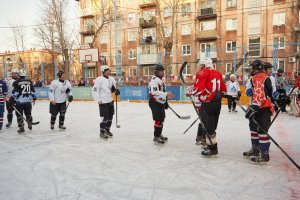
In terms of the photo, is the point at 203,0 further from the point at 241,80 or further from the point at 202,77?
the point at 202,77

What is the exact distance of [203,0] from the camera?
32.3 meters

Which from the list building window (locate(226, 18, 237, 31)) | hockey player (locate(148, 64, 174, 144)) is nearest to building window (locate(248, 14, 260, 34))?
building window (locate(226, 18, 237, 31))

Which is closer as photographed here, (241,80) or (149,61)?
(241,80)

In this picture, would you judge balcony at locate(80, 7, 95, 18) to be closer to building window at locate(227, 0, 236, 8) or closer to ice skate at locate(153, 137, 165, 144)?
building window at locate(227, 0, 236, 8)

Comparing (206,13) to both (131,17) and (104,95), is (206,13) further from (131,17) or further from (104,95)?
(104,95)

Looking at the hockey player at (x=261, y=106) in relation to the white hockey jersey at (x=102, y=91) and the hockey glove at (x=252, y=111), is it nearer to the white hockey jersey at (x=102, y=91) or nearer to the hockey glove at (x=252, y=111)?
the hockey glove at (x=252, y=111)

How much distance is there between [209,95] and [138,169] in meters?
1.68

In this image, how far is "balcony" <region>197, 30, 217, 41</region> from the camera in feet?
103

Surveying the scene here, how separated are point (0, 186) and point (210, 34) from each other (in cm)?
3034

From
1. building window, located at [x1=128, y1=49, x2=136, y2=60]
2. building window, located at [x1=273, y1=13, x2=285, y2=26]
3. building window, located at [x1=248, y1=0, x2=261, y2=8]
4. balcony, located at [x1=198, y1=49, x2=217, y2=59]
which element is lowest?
balcony, located at [x1=198, y1=49, x2=217, y2=59]

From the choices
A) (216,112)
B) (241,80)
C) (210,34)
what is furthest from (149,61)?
(216,112)

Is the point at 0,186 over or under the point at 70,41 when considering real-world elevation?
under

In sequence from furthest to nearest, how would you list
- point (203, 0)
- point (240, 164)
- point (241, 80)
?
point (203, 0)
point (241, 80)
point (240, 164)

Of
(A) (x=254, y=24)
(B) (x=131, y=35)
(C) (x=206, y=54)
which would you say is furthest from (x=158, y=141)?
(B) (x=131, y=35)
